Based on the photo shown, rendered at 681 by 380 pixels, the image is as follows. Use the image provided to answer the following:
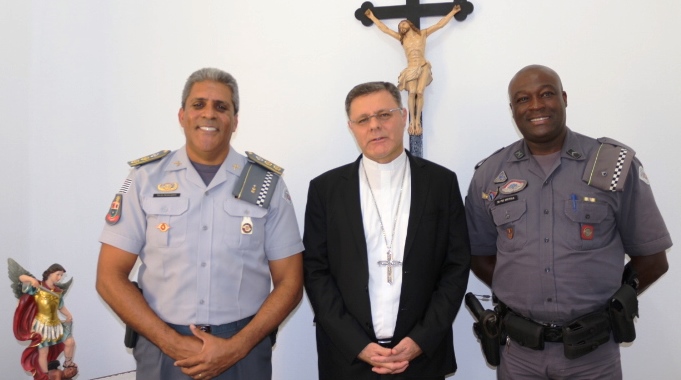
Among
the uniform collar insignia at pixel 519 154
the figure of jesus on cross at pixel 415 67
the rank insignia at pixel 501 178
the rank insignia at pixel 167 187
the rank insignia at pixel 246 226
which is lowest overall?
the rank insignia at pixel 246 226

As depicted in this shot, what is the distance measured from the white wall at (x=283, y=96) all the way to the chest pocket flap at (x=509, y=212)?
75 cm

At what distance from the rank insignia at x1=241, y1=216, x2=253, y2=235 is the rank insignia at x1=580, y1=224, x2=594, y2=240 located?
1.19 meters

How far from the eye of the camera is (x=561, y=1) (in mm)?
2814

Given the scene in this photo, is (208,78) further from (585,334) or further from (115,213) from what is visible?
(585,334)

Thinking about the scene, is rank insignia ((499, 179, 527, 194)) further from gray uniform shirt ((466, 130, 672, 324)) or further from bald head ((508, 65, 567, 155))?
bald head ((508, 65, 567, 155))

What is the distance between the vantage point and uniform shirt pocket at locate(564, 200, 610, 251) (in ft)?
6.64

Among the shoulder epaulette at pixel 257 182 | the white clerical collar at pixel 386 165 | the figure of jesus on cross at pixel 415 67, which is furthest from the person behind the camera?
the figure of jesus on cross at pixel 415 67

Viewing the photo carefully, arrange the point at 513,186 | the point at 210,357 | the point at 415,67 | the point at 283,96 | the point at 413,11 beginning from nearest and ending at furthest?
the point at 210,357 → the point at 513,186 → the point at 415,67 → the point at 413,11 → the point at 283,96

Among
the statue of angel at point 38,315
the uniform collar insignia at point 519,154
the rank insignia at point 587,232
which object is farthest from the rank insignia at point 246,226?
the rank insignia at point 587,232

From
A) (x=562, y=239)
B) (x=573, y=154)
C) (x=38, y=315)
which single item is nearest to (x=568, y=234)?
(x=562, y=239)

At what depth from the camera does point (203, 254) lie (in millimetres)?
1972

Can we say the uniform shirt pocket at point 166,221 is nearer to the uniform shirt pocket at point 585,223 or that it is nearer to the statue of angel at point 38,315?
the statue of angel at point 38,315

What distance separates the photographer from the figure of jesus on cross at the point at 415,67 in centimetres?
276

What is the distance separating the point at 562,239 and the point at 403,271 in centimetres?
58
